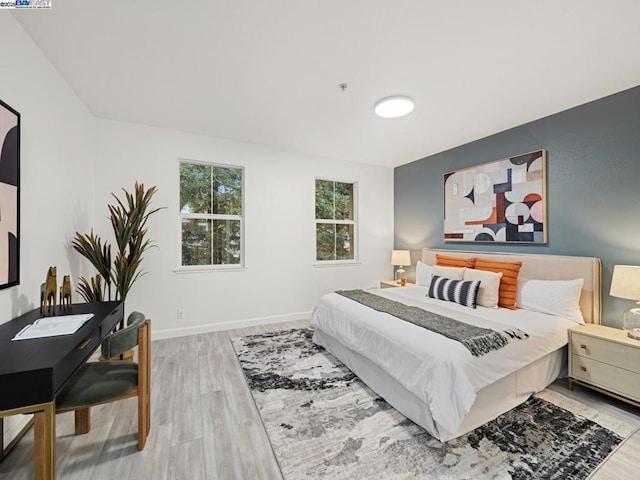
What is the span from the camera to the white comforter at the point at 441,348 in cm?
166

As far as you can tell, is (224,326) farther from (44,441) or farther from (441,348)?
(441,348)

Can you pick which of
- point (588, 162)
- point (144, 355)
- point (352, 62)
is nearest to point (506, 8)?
point (352, 62)

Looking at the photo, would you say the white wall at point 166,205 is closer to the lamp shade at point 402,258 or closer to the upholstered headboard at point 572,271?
the lamp shade at point 402,258

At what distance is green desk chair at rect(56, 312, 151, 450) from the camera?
4.89 ft

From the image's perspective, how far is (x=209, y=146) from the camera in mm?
3693

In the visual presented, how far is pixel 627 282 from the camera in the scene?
2184 mm

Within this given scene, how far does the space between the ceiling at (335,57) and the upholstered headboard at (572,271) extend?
153 centimetres

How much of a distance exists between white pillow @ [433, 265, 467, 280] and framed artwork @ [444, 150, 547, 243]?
67cm

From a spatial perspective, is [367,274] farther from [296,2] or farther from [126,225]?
[296,2]

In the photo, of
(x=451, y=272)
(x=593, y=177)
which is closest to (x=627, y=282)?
(x=593, y=177)

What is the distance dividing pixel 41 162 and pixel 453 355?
3.21 m

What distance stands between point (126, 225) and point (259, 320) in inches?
82.8

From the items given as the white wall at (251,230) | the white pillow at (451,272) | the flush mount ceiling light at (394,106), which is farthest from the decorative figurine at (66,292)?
the white pillow at (451,272)

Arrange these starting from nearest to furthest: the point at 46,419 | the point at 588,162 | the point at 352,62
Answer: the point at 46,419 → the point at 352,62 → the point at 588,162
